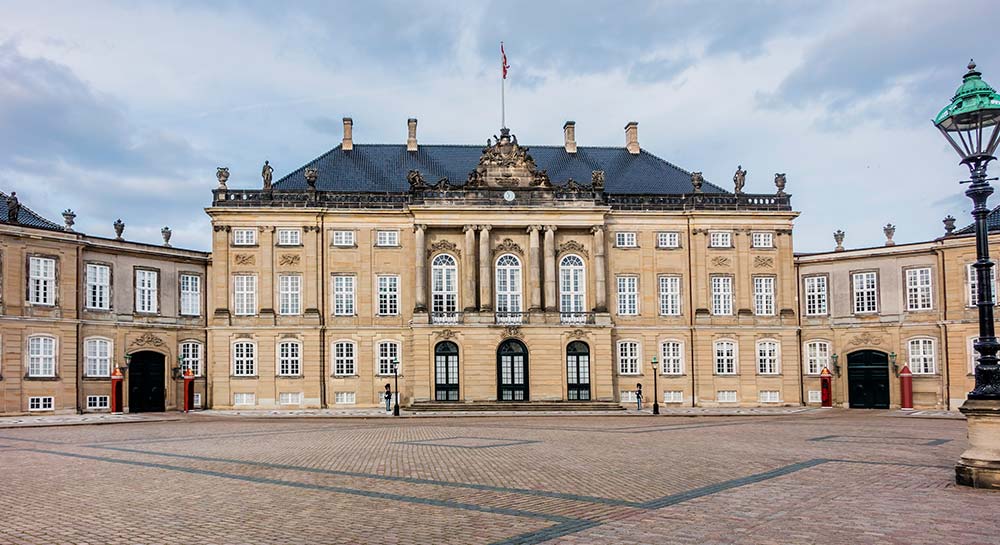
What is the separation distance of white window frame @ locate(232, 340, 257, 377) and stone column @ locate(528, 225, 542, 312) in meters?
16.1

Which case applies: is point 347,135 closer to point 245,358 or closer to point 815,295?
point 245,358

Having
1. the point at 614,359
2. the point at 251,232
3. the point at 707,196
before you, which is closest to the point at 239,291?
the point at 251,232

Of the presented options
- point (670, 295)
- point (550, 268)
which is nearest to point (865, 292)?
point (670, 295)

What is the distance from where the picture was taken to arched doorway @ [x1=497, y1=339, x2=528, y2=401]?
52.1 m

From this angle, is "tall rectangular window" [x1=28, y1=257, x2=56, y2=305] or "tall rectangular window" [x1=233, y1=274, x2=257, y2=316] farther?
"tall rectangular window" [x1=233, y1=274, x2=257, y2=316]

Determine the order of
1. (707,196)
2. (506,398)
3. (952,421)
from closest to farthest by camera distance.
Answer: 1. (952,421)
2. (506,398)
3. (707,196)

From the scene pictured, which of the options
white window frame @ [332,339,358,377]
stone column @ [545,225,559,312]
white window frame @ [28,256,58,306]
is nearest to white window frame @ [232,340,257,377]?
white window frame @ [332,339,358,377]

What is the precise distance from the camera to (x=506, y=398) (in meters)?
52.0

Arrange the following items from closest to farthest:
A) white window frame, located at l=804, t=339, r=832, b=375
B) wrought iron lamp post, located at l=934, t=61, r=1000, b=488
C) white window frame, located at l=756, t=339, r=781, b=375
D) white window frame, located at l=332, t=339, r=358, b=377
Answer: wrought iron lamp post, located at l=934, t=61, r=1000, b=488 < white window frame, located at l=332, t=339, r=358, b=377 < white window frame, located at l=804, t=339, r=832, b=375 < white window frame, located at l=756, t=339, r=781, b=375

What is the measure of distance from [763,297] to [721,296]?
2600 mm

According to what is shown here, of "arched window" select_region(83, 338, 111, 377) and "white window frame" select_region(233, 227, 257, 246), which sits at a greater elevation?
"white window frame" select_region(233, 227, 257, 246)

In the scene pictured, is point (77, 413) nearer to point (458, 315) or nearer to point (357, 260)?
point (357, 260)

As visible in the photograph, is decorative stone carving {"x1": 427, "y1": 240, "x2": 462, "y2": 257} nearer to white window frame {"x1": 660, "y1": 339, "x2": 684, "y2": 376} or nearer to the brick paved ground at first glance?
white window frame {"x1": 660, "y1": 339, "x2": 684, "y2": 376}

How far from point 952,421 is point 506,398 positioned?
23.1m
